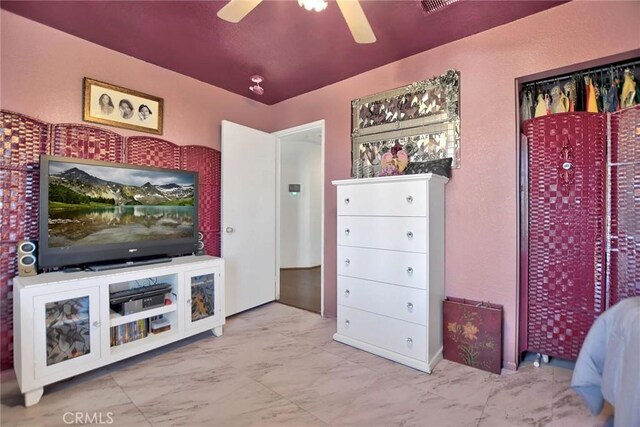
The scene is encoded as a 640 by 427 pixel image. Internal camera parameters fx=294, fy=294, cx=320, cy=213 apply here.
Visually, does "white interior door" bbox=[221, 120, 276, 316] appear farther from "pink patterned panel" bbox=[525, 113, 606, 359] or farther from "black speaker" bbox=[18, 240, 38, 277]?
"pink patterned panel" bbox=[525, 113, 606, 359]

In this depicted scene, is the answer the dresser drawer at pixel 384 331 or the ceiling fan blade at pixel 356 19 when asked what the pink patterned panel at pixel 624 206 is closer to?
the dresser drawer at pixel 384 331

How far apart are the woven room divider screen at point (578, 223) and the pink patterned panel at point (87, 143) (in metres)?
3.29

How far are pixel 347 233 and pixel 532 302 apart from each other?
147cm

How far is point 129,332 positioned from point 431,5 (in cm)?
309

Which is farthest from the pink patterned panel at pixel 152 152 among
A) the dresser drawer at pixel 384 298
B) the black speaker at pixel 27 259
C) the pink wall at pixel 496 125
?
the pink wall at pixel 496 125

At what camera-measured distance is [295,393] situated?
1.83 metres

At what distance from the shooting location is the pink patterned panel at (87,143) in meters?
2.21

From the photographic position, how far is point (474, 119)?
2.28m

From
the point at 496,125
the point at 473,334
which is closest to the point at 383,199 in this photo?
the point at 496,125

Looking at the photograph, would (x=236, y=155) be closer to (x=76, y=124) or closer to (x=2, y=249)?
(x=76, y=124)

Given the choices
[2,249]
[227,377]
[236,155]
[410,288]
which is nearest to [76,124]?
[2,249]

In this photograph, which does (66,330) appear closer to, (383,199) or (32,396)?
(32,396)

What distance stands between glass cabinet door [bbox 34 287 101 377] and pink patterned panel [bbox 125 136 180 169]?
3.95ft

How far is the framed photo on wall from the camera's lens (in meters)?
2.34
